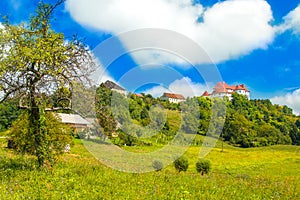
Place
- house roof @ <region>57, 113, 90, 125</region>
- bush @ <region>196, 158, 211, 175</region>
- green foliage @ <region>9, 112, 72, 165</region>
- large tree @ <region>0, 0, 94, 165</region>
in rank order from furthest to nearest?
bush @ <region>196, 158, 211, 175</region>, house roof @ <region>57, 113, 90, 125</region>, green foliage @ <region>9, 112, 72, 165</region>, large tree @ <region>0, 0, 94, 165</region>

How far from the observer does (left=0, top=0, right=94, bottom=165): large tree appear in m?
11.2

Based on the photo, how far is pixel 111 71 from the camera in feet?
40.4

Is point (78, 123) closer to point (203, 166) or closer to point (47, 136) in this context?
point (203, 166)

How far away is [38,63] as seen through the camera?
460 inches

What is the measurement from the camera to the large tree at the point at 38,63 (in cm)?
1124

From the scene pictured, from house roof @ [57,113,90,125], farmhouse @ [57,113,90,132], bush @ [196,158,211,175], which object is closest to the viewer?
house roof @ [57,113,90,125]

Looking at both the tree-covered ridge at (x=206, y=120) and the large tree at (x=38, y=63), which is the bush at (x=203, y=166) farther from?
the large tree at (x=38, y=63)

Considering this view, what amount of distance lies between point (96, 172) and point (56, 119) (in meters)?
4.80

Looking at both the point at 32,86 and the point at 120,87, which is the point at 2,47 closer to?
the point at 32,86

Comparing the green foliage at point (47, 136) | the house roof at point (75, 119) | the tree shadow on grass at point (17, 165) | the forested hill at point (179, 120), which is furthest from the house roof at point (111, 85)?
the tree shadow on grass at point (17, 165)

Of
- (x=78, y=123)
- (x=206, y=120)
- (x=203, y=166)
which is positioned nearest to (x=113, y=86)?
(x=203, y=166)

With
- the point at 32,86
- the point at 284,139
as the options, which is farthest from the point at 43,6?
the point at 284,139

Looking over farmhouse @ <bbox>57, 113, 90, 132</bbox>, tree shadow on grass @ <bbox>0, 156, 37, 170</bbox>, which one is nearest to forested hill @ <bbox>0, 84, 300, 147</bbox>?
farmhouse @ <bbox>57, 113, 90, 132</bbox>

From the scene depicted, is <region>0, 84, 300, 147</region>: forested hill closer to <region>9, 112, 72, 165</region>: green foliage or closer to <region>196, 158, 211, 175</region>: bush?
<region>9, 112, 72, 165</region>: green foliage
